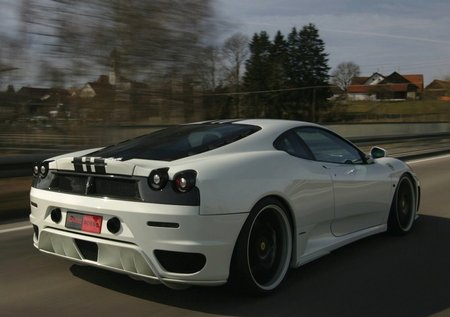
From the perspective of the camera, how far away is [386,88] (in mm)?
77750

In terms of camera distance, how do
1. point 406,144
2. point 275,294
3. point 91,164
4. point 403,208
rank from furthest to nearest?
point 406,144 → point 403,208 → point 275,294 → point 91,164

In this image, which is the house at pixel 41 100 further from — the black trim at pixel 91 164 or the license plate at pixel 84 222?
the license plate at pixel 84 222

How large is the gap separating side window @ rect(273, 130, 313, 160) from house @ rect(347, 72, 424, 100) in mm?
70233

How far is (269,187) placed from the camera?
4102mm

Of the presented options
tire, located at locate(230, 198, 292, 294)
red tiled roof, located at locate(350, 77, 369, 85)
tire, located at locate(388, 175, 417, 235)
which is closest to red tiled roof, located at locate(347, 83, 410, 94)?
red tiled roof, located at locate(350, 77, 369, 85)

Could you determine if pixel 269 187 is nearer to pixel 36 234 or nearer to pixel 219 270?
pixel 219 270

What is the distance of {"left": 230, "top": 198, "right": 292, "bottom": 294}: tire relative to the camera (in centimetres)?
390

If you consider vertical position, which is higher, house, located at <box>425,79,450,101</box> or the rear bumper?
house, located at <box>425,79,450,101</box>

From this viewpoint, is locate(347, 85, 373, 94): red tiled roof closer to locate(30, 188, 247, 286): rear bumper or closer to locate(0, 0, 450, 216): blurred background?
locate(0, 0, 450, 216): blurred background

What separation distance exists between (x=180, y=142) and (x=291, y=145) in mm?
966

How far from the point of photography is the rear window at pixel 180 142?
4.22 m

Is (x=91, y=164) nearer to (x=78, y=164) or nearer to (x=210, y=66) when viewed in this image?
(x=78, y=164)

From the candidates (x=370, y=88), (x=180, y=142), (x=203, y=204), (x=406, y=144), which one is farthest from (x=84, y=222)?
(x=370, y=88)

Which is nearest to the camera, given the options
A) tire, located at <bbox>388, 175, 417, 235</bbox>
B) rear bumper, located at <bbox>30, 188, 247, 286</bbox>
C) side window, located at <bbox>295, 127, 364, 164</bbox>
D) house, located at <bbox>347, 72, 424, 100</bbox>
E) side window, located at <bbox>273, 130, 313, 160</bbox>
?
rear bumper, located at <bbox>30, 188, 247, 286</bbox>
